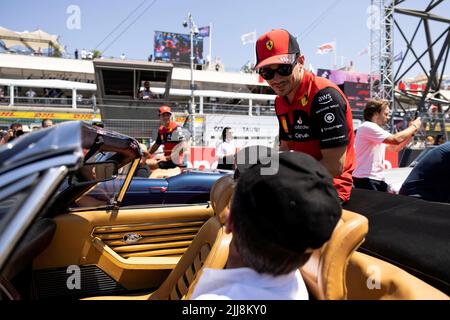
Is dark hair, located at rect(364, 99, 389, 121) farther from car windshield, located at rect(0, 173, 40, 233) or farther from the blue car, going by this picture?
car windshield, located at rect(0, 173, 40, 233)

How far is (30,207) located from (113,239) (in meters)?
1.70

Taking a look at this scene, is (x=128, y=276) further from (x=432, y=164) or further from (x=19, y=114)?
(x=19, y=114)

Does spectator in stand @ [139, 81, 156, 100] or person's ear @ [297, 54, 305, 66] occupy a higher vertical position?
spectator in stand @ [139, 81, 156, 100]

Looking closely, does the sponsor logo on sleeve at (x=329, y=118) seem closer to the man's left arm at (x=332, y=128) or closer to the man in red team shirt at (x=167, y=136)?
the man's left arm at (x=332, y=128)

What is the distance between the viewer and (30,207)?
0.98 meters

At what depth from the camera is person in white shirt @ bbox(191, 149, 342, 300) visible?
3.11 feet

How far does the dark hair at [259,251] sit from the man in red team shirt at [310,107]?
3.51ft

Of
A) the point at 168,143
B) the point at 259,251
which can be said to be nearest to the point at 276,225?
the point at 259,251

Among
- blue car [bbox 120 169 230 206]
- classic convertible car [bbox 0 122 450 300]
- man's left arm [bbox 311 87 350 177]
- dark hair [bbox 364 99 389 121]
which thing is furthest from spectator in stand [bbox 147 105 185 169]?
man's left arm [bbox 311 87 350 177]

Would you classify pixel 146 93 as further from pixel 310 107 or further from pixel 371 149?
pixel 310 107


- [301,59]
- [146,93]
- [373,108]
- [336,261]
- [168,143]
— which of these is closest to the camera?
[336,261]

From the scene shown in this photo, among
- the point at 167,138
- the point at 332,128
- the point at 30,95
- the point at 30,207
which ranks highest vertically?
the point at 30,95

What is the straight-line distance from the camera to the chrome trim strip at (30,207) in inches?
37.9
